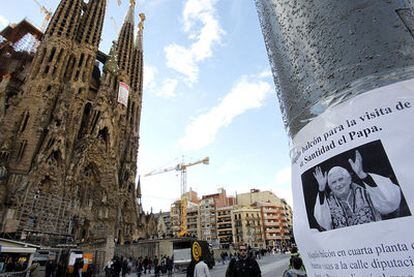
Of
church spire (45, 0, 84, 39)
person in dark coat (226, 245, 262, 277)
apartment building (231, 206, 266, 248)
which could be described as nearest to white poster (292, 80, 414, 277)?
person in dark coat (226, 245, 262, 277)

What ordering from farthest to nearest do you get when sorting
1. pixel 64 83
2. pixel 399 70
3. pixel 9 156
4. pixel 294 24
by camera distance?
pixel 64 83, pixel 9 156, pixel 294 24, pixel 399 70

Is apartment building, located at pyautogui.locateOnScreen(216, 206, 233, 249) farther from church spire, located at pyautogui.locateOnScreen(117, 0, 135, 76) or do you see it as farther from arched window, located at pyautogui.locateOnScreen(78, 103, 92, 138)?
arched window, located at pyautogui.locateOnScreen(78, 103, 92, 138)

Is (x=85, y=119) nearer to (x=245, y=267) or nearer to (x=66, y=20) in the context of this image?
(x=66, y=20)

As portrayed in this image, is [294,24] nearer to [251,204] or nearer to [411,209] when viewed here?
[411,209]

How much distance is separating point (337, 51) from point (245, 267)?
511cm

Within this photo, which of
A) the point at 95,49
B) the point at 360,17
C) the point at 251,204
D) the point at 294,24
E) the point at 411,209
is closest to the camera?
the point at 411,209

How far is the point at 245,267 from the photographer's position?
17.1ft

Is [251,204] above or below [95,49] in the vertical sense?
below

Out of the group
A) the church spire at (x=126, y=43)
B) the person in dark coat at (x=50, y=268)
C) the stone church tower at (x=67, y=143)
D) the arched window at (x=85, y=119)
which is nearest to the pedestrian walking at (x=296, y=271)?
the person in dark coat at (x=50, y=268)

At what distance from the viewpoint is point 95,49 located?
31719 millimetres

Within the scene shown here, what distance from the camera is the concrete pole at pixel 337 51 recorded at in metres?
0.84

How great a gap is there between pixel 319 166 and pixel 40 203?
75.8 feet

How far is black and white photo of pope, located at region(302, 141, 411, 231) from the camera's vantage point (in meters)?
0.69

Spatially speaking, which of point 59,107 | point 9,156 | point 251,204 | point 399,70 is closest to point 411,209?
point 399,70
